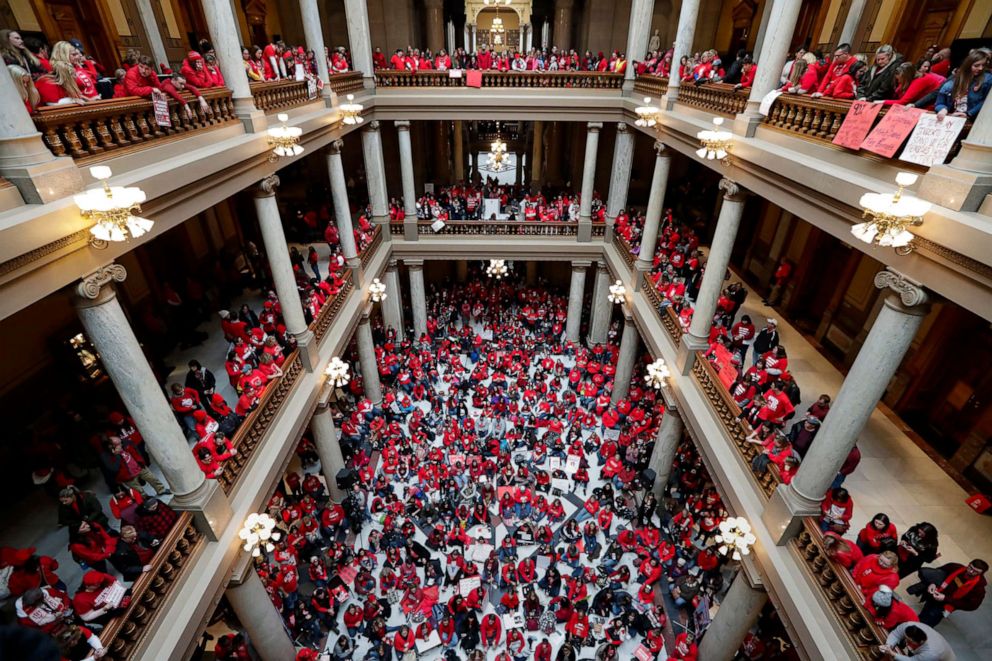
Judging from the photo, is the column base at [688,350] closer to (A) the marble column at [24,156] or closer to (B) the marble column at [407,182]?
(A) the marble column at [24,156]

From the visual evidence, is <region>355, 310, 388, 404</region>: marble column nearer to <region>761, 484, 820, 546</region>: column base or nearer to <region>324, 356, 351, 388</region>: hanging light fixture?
<region>324, 356, 351, 388</region>: hanging light fixture

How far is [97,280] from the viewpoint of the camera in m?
3.96

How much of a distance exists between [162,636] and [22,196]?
4130 millimetres

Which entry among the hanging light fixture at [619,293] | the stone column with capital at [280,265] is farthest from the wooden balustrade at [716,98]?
the stone column with capital at [280,265]

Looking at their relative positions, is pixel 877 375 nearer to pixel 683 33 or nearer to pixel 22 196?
pixel 22 196

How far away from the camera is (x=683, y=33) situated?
9.23 meters

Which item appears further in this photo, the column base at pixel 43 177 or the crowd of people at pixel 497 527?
the crowd of people at pixel 497 527

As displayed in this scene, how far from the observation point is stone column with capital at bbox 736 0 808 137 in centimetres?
598

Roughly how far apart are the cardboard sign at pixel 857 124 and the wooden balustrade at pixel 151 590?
794 centimetres

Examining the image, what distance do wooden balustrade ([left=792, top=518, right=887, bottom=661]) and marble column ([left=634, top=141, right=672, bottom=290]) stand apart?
693 cm

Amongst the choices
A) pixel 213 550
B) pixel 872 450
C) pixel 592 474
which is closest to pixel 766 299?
pixel 872 450

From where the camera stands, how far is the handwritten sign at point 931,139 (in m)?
3.77

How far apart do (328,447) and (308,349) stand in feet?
8.30

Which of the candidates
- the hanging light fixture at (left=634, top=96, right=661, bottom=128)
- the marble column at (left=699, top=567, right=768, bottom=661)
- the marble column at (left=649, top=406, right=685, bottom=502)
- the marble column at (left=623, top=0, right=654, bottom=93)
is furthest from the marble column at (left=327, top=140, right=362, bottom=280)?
the marble column at (left=699, top=567, right=768, bottom=661)
